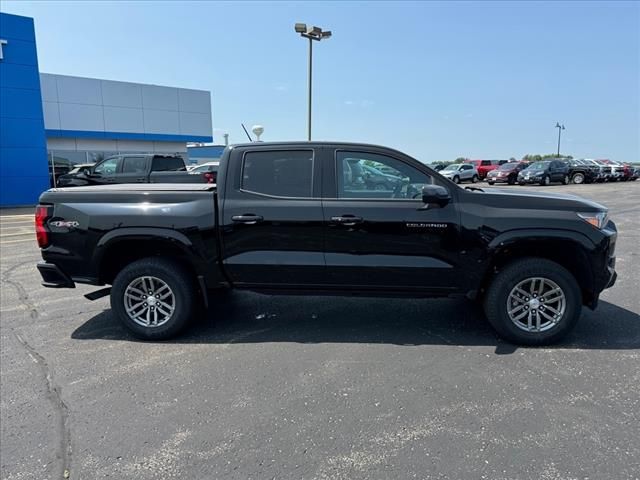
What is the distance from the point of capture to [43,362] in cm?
402

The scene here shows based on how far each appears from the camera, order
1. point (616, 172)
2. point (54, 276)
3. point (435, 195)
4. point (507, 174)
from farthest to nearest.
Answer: point (616, 172) < point (507, 174) < point (54, 276) < point (435, 195)

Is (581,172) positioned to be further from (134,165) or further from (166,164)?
(134,165)

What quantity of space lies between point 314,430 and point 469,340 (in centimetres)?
207

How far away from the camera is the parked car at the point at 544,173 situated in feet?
91.4

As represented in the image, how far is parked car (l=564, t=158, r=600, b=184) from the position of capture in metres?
30.3

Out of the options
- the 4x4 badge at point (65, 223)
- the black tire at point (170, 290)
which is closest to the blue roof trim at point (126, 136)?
the 4x4 badge at point (65, 223)

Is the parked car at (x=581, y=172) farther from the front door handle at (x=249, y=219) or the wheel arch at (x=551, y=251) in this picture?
the front door handle at (x=249, y=219)

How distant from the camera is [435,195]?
157 inches

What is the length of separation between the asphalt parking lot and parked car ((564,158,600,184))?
95.1 feet

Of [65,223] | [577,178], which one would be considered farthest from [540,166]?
[65,223]

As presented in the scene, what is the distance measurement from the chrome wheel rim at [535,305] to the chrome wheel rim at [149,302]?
330 cm

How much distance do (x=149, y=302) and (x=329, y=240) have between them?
6.25ft

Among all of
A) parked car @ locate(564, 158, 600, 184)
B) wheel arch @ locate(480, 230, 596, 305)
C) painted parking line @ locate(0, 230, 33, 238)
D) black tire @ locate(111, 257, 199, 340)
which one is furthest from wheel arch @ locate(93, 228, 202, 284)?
parked car @ locate(564, 158, 600, 184)

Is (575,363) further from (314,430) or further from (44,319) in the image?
(44,319)
